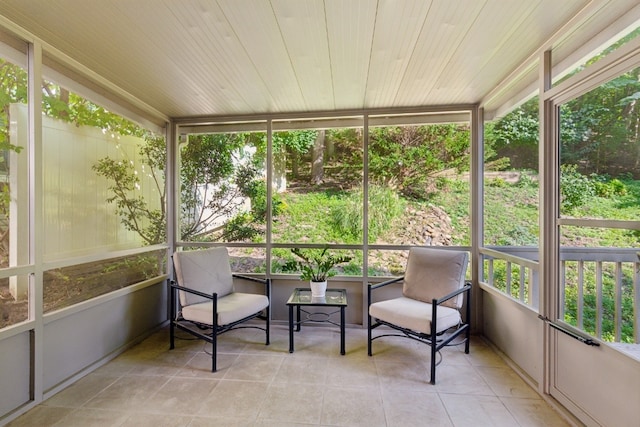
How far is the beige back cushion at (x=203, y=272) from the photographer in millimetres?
2787

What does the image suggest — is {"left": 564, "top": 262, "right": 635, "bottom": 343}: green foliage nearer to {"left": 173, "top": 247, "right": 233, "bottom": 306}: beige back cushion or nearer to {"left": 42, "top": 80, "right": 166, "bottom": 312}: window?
{"left": 173, "top": 247, "right": 233, "bottom": 306}: beige back cushion

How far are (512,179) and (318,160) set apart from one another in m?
2.04

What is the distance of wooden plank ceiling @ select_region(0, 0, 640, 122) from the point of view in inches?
63.8

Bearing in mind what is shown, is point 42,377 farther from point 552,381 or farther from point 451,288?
point 552,381

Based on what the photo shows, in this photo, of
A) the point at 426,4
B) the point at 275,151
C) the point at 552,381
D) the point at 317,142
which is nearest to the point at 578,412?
the point at 552,381

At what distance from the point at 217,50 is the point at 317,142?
A: 1.68 metres

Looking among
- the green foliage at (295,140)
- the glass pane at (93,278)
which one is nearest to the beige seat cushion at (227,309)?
the glass pane at (93,278)

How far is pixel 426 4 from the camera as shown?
5.22 ft

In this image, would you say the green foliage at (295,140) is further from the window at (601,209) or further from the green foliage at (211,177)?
the window at (601,209)

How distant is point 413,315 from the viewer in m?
2.40

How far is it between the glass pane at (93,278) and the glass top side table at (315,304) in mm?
1594

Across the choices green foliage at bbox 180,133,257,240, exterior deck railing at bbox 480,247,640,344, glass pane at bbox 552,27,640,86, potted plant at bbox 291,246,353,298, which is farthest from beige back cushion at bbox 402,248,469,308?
green foliage at bbox 180,133,257,240

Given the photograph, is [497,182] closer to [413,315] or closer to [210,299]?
[413,315]

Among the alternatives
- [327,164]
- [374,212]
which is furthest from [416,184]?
[327,164]
